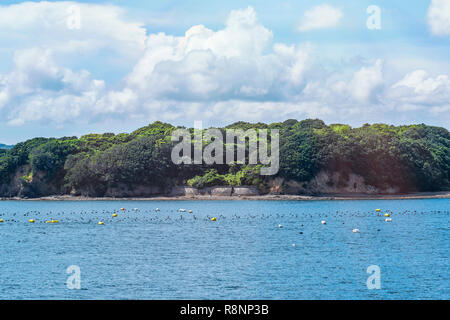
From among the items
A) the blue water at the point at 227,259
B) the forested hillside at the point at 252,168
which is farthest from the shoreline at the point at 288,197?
the blue water at the point at 227,259

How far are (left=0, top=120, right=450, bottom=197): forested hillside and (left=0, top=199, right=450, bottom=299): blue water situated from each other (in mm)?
55162

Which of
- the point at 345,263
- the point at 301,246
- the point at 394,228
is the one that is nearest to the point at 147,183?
the point at 394,228

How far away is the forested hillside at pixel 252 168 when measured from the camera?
127m

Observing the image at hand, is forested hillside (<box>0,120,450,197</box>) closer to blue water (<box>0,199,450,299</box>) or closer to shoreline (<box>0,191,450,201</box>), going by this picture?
shoreline (<box>0,191,450,201</box>)

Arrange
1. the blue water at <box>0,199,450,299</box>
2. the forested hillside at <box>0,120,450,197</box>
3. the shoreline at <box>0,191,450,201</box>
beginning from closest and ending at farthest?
the blue water at <box>0,199,450,299</box>
the shoreline at <box>0,191,450,201</box>
the forested hillside at <box>0,120,450,197</box>

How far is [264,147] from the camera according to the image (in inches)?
5148

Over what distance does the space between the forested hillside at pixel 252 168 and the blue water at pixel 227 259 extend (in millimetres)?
55162

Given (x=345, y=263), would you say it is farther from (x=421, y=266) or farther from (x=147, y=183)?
(x=147, y=183)

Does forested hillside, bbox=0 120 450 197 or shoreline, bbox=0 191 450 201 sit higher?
forested hillside, bbox=0 120 450 197

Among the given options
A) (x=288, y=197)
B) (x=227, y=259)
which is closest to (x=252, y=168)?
(x=288, y=197)

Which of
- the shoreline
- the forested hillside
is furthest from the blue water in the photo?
the forested hillside

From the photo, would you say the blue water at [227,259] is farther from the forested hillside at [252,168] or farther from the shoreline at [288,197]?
the forested hillside at [252,168]

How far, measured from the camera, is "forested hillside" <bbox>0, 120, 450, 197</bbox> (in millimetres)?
127375
